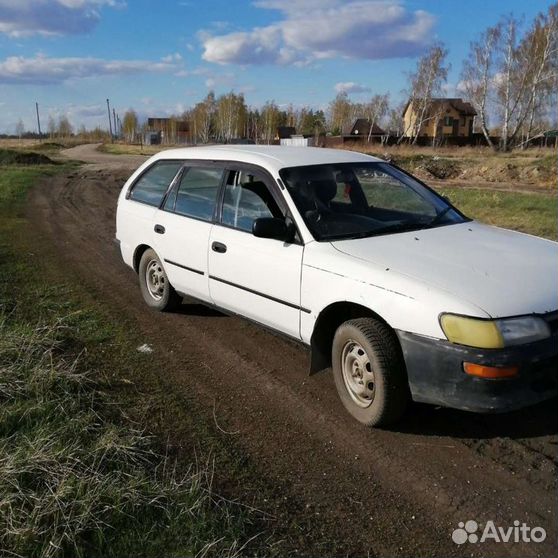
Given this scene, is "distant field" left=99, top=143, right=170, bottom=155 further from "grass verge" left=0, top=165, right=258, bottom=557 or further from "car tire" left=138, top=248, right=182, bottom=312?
"grass verge" left=0, top=165, right=258, bottom=557

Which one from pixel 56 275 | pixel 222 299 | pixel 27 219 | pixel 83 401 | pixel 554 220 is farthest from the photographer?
pixel 27 219

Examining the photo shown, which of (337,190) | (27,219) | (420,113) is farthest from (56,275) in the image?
(420,113)

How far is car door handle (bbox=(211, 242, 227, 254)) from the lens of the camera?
4.73 meters

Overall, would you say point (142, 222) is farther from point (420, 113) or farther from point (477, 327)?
point (420, 113)

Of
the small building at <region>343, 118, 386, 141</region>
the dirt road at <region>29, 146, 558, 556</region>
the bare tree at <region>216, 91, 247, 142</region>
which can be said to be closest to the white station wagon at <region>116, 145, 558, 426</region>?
the dirt road at <region>29, 146, 558, 556</region>

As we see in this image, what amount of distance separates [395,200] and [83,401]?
9.73 feet

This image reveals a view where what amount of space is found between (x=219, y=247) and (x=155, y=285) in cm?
160

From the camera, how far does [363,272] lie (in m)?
3.58

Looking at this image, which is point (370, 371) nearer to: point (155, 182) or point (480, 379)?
point (480, 379)

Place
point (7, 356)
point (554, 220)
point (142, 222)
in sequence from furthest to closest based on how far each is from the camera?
point (554, 220)
point (142, 222)
point (7, 356)

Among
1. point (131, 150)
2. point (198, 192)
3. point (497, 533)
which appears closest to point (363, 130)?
point (131, 150)

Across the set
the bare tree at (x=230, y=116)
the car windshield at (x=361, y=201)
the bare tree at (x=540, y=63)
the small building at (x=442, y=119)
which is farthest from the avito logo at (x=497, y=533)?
the bare tree at (x=230, y=116)

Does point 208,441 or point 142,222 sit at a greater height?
point 142,222

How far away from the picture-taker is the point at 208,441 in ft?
11.7
